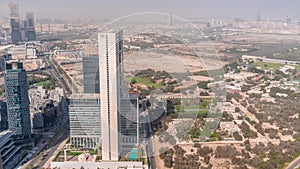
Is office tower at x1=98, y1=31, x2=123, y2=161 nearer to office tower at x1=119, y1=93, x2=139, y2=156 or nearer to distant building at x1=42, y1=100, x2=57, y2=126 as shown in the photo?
office tower at x1=119, y1=93, x2=139, y2=156

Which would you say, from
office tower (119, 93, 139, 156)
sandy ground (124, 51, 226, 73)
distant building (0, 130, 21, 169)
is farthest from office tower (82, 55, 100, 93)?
sandy ground (124, 51, 226, 73)

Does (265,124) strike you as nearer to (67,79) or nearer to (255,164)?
(255,164)

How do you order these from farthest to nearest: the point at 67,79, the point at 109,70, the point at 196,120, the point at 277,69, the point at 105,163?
the point at 277,69
the point at 67,79
the point at 196,120
the point at 105,163
the point at 109,70

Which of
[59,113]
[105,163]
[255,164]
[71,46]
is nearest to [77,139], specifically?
[105,163]

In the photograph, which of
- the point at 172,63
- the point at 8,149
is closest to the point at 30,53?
the point at 172,63

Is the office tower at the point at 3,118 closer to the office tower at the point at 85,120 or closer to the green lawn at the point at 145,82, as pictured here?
the office tower at the point at 85,120

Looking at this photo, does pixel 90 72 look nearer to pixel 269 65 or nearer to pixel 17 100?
pixel 17 100
